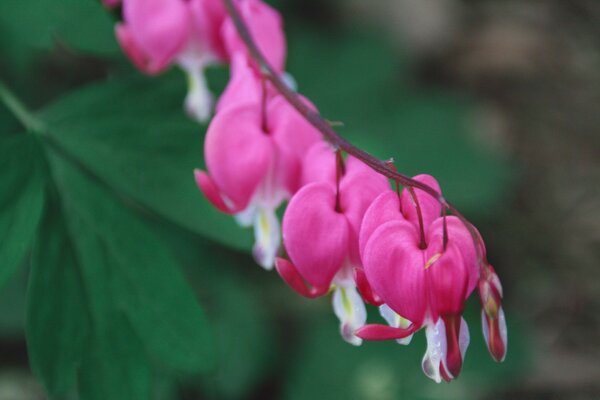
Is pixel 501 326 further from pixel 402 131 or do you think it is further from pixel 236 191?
pixel 402 131

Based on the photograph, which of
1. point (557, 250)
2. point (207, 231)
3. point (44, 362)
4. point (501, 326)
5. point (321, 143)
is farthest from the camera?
point (557, 250)

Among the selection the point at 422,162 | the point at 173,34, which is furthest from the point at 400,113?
the point at 173,34

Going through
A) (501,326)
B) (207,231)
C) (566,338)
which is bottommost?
(566,338)

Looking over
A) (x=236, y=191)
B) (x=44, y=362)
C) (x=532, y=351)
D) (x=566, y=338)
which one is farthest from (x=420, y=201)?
(x=566, y=338)

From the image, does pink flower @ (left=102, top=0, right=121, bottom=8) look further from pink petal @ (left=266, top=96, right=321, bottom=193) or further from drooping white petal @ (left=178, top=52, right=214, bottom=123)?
pink petal @ (left=266, top=96, right=321, bottom=193)

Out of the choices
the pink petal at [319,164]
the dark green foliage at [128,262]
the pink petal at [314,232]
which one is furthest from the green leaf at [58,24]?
the pink petal at [314,232]

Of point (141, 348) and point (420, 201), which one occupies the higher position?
point (420, 201)

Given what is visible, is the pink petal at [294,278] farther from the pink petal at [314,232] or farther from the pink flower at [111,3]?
the pink flower at [111,3]
